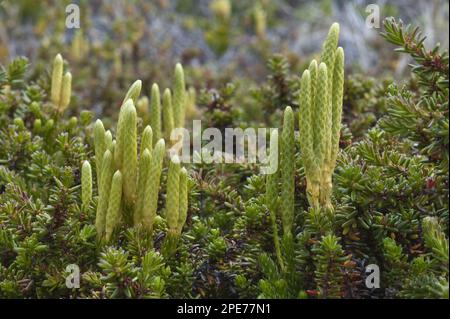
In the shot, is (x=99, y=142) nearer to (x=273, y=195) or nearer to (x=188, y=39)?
(x=273, y=195)

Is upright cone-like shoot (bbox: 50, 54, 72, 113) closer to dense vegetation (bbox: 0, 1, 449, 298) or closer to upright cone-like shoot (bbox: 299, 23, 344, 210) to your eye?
dense vegetation (bbox: 0, 1, 449, 298)

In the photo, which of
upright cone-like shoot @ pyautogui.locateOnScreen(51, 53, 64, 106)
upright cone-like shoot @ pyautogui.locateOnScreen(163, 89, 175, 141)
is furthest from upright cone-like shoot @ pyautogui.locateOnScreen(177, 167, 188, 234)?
upright cone-like shoot @ pyautogui.locateOnScreen(51, 53, 64, 106)

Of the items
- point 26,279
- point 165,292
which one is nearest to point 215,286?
point 165,292

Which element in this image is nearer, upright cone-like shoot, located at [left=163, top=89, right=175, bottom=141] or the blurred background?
upright cone-like shoot, located at [left=163, top=89, right=175, bottom=141]

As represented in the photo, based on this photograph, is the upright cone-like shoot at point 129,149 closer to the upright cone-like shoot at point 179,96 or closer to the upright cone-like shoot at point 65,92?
the upright cone-like shoot at point 179,96

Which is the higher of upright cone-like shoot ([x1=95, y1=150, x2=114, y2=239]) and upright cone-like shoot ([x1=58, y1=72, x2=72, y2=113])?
upright cone-like shoot ([x1=58, y1=72, x2=72, y2=113])

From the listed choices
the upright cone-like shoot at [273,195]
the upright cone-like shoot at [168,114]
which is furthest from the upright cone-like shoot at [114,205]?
the upright cone-like shoot at [168,114]

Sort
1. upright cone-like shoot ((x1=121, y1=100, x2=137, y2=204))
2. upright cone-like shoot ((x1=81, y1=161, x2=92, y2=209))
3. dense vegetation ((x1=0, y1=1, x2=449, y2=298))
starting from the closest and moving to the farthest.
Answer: dense vegetation ((x1=0, y1=1, x2=449, y2=298)) → upright cone-like shoot ((x1=121, y1=100, x2=137, y2=204)) → upright cone-like shoot ((x1=81, y1=161, x2=92, y2=209))

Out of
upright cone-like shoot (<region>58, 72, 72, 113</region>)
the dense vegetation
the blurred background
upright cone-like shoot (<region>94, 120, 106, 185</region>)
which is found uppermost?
the blurred background
